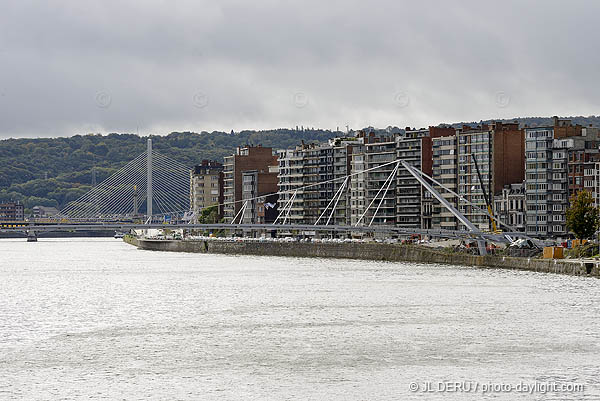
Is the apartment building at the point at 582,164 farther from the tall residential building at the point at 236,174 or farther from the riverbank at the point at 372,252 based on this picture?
the tall residential building at the point at 236,174

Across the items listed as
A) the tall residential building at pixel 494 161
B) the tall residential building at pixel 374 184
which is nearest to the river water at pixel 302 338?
the tall residential building at pixel 494 161

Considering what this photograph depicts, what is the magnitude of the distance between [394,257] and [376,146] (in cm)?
4704

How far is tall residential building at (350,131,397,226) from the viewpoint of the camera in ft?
491

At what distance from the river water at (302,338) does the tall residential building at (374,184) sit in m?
71.5

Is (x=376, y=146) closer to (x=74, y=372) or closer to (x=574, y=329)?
(x=574, y=329)

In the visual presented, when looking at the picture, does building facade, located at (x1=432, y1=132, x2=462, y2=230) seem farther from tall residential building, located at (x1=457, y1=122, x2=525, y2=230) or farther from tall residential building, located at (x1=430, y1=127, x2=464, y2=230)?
tall residential building, located at (x1=457, y1=122, x2=525, y2=230)

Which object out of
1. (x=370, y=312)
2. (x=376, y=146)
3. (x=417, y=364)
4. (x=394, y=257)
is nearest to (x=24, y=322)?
(x=370, y=312)

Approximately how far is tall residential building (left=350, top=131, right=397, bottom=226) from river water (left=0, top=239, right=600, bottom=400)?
71.5 metres

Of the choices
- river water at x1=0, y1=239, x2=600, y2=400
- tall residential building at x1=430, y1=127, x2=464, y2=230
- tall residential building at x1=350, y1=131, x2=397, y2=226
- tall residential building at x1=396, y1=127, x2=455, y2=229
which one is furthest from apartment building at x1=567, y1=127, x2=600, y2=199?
river water at x1=0, y1=239, x2=600, y2=400

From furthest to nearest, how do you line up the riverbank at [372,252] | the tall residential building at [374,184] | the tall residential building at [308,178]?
the tall residential building at [308,178]
the tall residential building at [374,184]
the riverbank at [372,252]

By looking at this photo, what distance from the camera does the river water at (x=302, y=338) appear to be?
34031 mm

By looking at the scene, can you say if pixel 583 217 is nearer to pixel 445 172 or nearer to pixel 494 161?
pixel 494 161

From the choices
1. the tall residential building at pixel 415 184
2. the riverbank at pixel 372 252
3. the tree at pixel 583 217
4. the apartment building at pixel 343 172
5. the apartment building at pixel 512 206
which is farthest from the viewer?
the apartment building at pixel 343 172

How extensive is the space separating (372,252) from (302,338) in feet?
232
